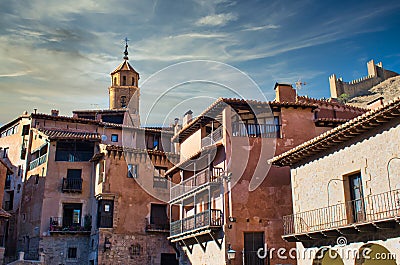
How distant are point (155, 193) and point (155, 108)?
7.42 meters

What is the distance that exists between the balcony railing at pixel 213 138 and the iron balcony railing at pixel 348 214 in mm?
7031

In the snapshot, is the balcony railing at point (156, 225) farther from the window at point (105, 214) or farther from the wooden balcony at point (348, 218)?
the wooden balcony at point (348, 218)

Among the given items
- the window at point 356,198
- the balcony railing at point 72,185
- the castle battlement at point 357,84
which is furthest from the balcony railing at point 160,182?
the castle battlement at point 357,84

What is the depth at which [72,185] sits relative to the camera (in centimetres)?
3756

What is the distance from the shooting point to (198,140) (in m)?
31.0

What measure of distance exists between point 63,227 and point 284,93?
64.7ft

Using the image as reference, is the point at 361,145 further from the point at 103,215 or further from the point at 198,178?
the point at 103,215

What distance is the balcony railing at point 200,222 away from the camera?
2617cm

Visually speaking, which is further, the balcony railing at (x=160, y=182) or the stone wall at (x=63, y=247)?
the balcony railing at (x=160, y=182)

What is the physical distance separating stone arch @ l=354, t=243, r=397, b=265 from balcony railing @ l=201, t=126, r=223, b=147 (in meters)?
11.6

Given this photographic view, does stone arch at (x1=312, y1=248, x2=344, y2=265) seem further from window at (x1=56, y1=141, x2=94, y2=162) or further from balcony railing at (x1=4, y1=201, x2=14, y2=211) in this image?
balcony railing at (x1=4, y1=201, x2=14, y2=211)

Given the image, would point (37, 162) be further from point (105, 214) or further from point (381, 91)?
point (381, 91)

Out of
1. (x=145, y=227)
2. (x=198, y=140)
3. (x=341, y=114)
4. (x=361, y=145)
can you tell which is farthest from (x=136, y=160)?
(x=361, y=145)

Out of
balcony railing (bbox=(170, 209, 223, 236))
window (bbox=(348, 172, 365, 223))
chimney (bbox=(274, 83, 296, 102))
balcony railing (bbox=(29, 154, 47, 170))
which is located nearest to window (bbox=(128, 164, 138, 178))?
balcony railing (bbox=(170, 209, 223, 236))
